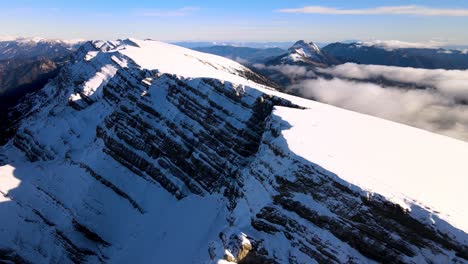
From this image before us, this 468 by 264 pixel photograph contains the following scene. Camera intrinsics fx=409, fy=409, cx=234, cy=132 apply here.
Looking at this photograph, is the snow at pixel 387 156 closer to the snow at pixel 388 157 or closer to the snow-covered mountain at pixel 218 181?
the snow at pixel 388 157

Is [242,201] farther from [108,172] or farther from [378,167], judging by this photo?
[108,172]

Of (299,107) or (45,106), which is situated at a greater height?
(299,107)

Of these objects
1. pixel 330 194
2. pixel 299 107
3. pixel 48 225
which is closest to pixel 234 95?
pixel 299 107

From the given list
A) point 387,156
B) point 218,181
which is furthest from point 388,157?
point 218,181

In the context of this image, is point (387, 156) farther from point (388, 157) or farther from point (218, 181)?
point (218, 181)

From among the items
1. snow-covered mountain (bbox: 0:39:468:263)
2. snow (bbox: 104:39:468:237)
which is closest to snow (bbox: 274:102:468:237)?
snow (bbox: 104:39:468:237)

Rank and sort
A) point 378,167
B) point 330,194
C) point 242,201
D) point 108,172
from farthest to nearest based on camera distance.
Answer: point 108,172 → point 242,201 → point 378,167 → point 330,194

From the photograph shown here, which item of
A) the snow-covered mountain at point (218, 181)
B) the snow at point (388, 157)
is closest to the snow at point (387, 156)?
the snow at point (388, 157)
